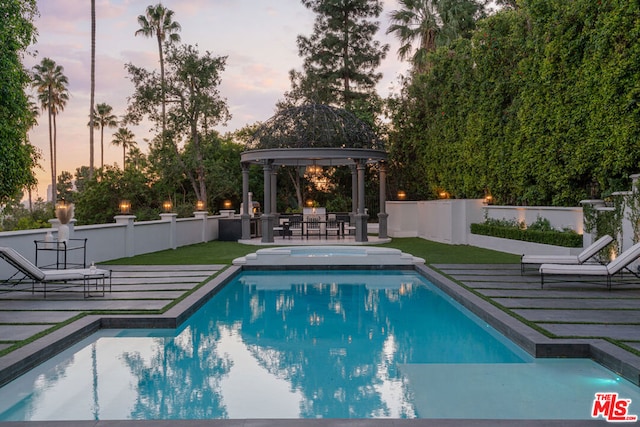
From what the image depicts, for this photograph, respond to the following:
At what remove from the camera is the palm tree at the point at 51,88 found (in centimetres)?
5441

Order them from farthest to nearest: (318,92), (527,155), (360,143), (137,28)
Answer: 1. (137,28)
2. (318,92)
3. (360,143)
4. (527,155)

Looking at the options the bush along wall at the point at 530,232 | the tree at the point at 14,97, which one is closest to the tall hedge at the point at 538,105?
the bush along wall at the point at 530,232

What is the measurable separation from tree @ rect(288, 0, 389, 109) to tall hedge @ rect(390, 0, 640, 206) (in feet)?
35.4

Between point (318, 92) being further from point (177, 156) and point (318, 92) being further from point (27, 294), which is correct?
point (27, 294)

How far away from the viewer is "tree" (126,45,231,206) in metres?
33.7

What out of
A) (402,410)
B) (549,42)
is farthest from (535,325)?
(549,42)

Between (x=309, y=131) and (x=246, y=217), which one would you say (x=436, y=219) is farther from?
(x=246, y=217)

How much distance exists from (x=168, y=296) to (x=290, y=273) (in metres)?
5.44

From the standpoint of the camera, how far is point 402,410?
16.5 ft

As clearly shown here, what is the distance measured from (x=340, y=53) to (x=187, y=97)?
1131 centimetres

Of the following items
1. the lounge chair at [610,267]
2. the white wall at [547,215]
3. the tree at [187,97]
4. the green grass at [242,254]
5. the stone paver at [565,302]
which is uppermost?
the tree at [187,97]

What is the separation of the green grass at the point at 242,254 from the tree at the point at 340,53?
18785 millimetres

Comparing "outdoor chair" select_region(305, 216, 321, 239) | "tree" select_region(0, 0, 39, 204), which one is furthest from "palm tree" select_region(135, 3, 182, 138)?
"tree" select_region(0, 0, 39, 204)

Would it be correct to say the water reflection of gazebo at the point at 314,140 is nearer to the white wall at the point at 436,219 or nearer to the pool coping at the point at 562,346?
the white wall at the point at 436,219
